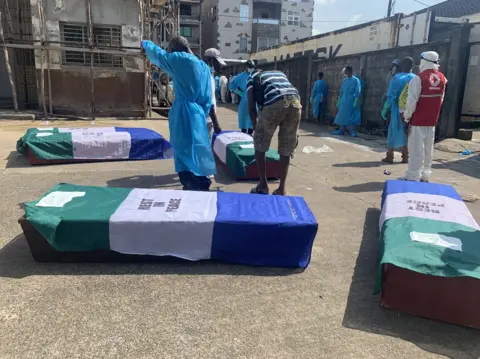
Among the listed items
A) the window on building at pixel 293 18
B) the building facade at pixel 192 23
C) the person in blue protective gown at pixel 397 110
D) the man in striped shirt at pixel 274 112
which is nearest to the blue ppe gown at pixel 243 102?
the person in blue protective gown at pixel 397 110

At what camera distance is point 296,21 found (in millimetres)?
40656

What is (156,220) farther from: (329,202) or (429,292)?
(329,202)

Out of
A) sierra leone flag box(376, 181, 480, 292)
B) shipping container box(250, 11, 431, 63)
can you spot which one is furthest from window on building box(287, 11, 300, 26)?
sierra leone flag box(376, 181, 480, 292)

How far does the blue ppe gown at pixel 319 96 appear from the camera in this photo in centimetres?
1288

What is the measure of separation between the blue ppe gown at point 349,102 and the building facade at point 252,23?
1135 inches

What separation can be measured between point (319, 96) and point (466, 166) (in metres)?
6.75

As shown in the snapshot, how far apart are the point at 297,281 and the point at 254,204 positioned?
691 millimetres

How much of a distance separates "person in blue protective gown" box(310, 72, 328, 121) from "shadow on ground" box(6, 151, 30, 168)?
9.14m

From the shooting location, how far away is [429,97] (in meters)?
5.08

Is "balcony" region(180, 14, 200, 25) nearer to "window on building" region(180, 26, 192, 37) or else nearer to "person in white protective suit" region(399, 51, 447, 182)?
"window on building" region(180, 26, 192, 37)

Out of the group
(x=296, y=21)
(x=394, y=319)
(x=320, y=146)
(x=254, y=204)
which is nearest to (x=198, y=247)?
(x=254, y=204)

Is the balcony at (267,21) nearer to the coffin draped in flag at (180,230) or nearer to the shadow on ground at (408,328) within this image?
the coffin draped in flag at (180,230)

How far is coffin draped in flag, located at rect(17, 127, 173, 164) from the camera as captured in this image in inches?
229

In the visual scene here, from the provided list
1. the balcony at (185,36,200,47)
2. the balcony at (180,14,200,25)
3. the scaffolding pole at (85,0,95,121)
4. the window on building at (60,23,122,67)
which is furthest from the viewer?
the balcony at (185,36,200,47)
